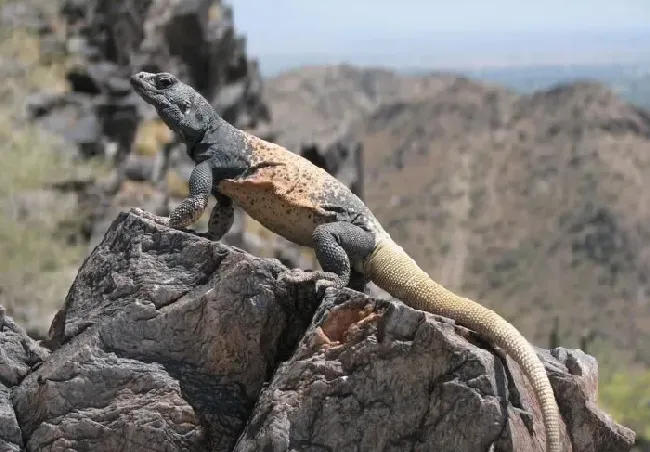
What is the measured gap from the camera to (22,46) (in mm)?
23016

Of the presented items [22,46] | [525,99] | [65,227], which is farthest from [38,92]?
[525,99]

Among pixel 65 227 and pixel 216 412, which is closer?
pixel 216 412

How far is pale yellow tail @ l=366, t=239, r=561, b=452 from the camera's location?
4.17m

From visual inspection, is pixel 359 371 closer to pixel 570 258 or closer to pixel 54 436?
pixel 54 436

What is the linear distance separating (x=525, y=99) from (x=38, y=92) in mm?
59304

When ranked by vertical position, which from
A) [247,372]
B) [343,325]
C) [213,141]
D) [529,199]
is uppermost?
[213,141]

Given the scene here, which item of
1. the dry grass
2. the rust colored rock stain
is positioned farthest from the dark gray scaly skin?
the dry grass

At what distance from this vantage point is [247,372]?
465 centimetres

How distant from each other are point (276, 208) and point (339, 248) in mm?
598

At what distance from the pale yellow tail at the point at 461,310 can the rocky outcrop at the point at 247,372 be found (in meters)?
0.10

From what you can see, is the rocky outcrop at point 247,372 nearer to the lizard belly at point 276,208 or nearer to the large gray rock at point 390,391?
the large gray rock at point 390,391

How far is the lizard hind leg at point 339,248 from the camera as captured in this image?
496 cm

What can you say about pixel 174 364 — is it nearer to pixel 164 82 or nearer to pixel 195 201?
pixel 195 201

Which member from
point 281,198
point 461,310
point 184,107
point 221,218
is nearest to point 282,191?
point 281,198
